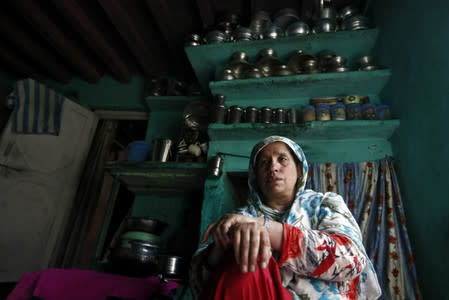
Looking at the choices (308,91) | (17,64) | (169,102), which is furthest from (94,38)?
(308,91)

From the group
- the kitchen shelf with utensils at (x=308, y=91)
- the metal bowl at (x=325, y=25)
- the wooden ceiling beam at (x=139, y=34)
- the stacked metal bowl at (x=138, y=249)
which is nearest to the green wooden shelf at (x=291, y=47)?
the kitchen shelf with utensils at (x=308, y=91)

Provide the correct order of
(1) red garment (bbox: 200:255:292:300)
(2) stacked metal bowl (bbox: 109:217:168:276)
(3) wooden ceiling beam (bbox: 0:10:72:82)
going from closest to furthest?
(1) red garment (bbox: 200:255:292:300) < (2) stacked metal bowl (bbox: 109:217:168:276) < (3) wooden ceiling beam (bbox: 0:10:72:82)

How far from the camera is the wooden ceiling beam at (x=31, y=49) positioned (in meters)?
2.47

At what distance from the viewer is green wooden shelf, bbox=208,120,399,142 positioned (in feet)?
5.56

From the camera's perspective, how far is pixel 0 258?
2172mm

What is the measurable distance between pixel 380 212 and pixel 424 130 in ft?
1.66

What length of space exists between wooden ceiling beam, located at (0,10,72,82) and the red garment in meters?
3.06

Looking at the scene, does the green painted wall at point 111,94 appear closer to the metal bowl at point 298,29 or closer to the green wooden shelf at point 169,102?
the green wooden shelf at point 169,102

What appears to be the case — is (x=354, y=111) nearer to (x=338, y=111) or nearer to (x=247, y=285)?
(x=338, y=111)

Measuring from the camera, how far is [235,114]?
1.95 meters

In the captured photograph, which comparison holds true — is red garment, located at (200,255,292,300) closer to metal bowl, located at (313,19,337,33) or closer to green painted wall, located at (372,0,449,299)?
green painted wall, located at (372,0,449,299)

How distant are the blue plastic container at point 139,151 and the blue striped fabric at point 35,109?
0.99 metres

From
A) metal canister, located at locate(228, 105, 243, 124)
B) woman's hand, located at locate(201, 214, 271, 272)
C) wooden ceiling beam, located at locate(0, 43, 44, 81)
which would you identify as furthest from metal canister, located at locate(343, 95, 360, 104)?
wooden ceiling beam, located at locate(0, 43, 44, 81)

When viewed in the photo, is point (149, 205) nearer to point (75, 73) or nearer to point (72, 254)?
point (72, 254)
